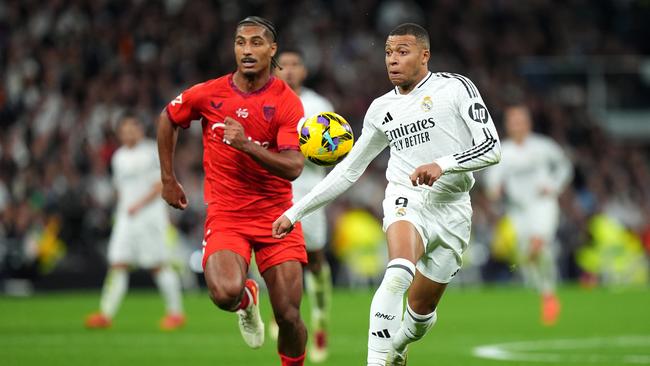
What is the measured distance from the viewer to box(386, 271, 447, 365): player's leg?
8.54 metres

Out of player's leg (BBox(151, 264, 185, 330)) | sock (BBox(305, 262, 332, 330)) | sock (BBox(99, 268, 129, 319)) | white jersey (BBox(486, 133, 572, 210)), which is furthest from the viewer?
white jersey (BBox(486, 133, 572, 210))

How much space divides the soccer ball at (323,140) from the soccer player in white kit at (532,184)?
8.22 meters

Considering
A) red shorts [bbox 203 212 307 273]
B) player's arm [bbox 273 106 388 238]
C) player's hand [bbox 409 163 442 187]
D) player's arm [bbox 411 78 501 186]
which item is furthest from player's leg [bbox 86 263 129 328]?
player's hand [bbox 409 163 442 187]

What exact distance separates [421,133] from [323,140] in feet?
2.30

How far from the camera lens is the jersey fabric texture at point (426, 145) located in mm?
8312

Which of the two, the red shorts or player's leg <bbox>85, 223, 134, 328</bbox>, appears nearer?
the red shorts

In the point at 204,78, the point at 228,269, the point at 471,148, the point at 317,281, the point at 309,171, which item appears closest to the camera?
the point at 471,148

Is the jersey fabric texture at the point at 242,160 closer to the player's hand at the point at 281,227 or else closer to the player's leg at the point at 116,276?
the player's hand at the point at 281,227

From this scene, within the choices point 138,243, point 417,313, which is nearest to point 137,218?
point 138,243

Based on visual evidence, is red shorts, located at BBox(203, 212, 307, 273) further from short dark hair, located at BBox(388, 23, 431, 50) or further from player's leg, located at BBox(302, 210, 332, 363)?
player's leg, located at BBox(302, 210, 332, 363)

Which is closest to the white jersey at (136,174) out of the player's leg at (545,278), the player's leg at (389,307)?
the player's leg at (545,278)

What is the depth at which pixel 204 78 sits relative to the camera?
25688mm

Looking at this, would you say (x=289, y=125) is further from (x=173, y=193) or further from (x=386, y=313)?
(x=386, y=313)

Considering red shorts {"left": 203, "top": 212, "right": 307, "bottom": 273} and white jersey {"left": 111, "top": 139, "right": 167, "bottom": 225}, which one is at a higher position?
red shorts {"left": 203, "top": 212, "right": 307, "bottom": 273}
